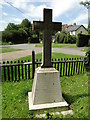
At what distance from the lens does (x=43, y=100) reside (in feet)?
9.71

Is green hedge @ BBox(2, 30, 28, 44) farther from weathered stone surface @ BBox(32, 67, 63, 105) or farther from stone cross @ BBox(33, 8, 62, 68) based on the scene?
weathered stone surface @ BBox(32, 67, 63, 105)

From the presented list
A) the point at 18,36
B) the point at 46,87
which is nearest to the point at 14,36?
the point at 18,36

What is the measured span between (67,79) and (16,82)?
2240 mm

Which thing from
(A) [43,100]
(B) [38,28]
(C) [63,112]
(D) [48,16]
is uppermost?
(D) [48,16]

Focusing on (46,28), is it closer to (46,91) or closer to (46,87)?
(46,87)

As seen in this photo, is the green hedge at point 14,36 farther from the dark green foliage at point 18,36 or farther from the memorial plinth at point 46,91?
the memorial plinth at point 46,91

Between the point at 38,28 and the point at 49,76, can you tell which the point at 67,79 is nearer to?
the point at 49,76

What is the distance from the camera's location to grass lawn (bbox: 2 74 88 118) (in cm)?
282

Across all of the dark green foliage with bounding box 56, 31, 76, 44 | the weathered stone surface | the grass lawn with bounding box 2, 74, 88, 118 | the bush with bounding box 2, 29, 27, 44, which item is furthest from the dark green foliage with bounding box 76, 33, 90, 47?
the weathered stone surface

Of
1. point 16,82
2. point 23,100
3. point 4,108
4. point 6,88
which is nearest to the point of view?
point 4,108

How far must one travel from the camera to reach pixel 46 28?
114 inches

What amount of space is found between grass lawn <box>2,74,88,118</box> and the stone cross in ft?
4.30

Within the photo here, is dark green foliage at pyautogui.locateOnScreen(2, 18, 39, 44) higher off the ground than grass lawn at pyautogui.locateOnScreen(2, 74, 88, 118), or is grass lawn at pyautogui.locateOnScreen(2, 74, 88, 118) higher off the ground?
dark green foliage at pyautogui.locateOnScreen(2, 18, 39, 44)

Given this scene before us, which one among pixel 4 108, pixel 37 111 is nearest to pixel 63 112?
pixel 37 111
